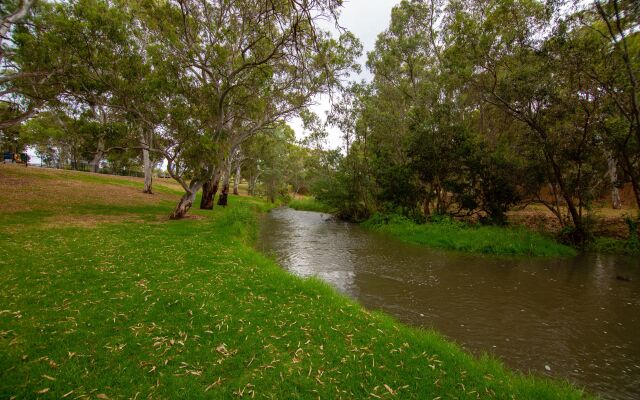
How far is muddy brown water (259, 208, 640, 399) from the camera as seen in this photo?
5.45 metres

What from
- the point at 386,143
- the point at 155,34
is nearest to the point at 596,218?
the point at 386,143

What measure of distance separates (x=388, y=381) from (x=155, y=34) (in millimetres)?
21096

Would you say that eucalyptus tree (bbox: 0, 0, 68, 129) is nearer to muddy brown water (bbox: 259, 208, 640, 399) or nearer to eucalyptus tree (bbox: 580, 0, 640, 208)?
muddy brown water (bbox: 259, 208, 640, 399)

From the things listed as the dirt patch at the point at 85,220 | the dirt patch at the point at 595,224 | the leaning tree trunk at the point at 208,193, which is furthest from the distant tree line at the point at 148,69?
the dirt patch at the point at 595,224

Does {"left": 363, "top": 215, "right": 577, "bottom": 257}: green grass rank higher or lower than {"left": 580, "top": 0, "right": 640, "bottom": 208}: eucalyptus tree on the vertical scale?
lower

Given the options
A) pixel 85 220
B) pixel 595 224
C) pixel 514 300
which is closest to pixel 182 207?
pixel 85 220

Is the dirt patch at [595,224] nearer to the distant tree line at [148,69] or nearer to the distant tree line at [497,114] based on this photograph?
the distant tree line at [497,114]

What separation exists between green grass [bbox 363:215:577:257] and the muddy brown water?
103 cm

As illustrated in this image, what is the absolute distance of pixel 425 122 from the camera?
18.9 metres

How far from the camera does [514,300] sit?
8305 millimetres

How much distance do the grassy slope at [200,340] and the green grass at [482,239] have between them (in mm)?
10593

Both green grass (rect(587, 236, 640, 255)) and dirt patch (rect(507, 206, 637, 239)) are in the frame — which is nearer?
green grass (rect(587, 236, 640, 255))

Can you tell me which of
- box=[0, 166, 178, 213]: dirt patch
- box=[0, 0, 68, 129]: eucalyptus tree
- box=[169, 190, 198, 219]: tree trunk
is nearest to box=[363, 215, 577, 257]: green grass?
box=[169, 190, 198, 219]: tree trunk

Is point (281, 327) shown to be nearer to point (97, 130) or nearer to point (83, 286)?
point (83, 286)
